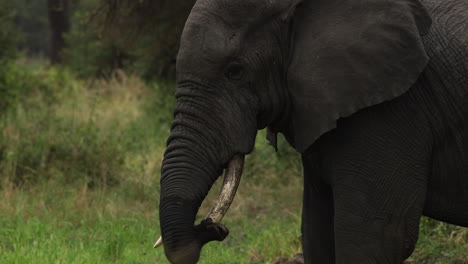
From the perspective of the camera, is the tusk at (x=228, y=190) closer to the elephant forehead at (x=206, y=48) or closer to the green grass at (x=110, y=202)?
the elephant forehead at (x=206, y=48)

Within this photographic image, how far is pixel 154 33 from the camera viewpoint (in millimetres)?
10297

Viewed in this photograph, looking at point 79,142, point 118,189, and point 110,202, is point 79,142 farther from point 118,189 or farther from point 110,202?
point 110,202

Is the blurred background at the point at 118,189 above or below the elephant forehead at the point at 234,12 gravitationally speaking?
below

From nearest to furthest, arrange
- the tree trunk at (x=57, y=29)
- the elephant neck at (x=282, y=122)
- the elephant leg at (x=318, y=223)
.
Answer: the elephant neck at (x=282, y=122) → the elephant leg at (x=318, y=223) → the tree trunk at (x=57, y=29)

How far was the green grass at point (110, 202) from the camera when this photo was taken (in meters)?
6.23

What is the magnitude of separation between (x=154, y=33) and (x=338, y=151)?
675 centimetres

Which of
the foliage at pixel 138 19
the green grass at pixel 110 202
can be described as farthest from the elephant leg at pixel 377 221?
the foliage at pixel 138 19

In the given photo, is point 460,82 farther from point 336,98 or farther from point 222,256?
point 222,256

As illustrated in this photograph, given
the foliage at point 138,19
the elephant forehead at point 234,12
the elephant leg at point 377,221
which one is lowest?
the foliage at point 138,19

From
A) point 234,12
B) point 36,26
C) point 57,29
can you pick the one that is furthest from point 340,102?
point 36,26

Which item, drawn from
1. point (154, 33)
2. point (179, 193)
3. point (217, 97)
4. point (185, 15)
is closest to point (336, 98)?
point (217, 97)

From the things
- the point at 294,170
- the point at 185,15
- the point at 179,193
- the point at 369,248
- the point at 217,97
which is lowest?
the point at 294,170

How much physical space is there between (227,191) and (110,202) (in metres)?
4.05

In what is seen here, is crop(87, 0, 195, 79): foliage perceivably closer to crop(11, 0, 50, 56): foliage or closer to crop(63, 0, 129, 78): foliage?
crop(63, 0, 129, 78): foliage
